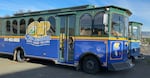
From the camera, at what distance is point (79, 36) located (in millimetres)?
12445

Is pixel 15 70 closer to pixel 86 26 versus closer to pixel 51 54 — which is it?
pixel 51 54

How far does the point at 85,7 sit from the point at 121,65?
314 centimetres

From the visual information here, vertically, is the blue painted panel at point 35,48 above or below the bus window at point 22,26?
below

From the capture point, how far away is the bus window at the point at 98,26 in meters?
11.5

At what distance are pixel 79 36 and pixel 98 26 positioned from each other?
1.17 m

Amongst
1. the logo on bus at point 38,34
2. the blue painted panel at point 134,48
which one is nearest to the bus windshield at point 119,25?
the logo on bus at point 38,34

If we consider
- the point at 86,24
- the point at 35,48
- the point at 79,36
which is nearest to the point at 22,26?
the point at 35,48

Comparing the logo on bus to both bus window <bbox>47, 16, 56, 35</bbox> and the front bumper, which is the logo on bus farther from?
the front bumper

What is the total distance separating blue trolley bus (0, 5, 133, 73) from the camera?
37.7 ft

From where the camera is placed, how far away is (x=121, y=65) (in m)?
11.9

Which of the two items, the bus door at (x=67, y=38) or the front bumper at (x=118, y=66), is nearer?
the front bumper at (x=118, y=66)

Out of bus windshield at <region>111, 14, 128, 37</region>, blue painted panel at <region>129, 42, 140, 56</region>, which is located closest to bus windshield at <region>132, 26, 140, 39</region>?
blue painted panel at <region>129, 42, 140, 56</region>

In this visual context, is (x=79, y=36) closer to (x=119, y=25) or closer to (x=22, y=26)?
(x=119, y=25)

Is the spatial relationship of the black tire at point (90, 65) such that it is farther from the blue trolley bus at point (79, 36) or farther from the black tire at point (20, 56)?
the black tire at point (20, 56)
